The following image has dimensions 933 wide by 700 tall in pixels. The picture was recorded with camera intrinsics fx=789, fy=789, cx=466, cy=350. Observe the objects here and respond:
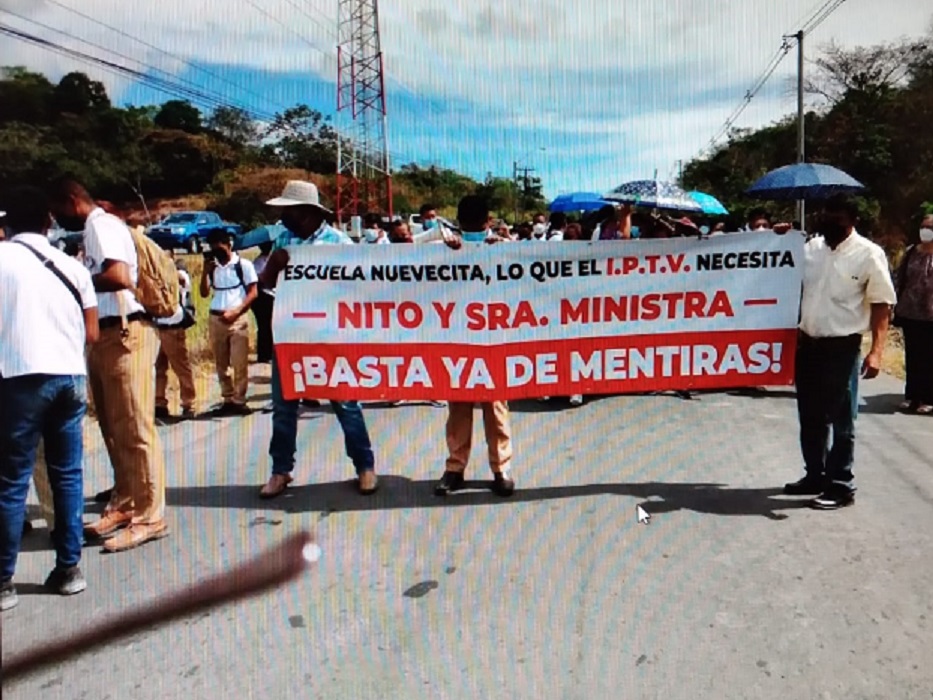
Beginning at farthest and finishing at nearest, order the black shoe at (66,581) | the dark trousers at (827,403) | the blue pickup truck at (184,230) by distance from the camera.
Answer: the blue pickup truck at (184,230) < the dark trousers at (827,403) < the black shoe at (66,581)

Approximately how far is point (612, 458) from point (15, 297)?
3.85 metres

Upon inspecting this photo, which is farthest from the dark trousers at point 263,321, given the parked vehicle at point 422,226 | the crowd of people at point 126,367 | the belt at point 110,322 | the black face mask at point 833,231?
the black face mask at point 833,231

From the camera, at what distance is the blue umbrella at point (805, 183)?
33.4ft

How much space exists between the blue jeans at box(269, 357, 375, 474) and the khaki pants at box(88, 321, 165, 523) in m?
0.79

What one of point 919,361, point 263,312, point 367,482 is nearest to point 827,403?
point 367,482

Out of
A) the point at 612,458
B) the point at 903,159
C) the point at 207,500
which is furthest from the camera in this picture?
the point at 903,159

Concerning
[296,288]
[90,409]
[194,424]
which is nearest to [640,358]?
[296,288]

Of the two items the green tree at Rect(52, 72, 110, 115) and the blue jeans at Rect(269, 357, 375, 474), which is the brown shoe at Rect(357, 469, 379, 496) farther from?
the green tree at Rect(52, 72, 110, 115)

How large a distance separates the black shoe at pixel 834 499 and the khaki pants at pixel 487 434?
5.97 ft

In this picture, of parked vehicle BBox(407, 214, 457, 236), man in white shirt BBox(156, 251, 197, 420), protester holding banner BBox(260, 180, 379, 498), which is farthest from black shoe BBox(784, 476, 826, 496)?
man in white shirt BBox(156, 251, 197, 420)

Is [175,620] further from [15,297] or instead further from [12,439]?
[15,297]

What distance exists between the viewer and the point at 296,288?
16.1 ft

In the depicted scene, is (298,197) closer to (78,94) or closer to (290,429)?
(290,429)

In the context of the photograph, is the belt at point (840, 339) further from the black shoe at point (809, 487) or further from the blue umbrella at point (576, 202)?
the blue umbrella at point (576, 202)
